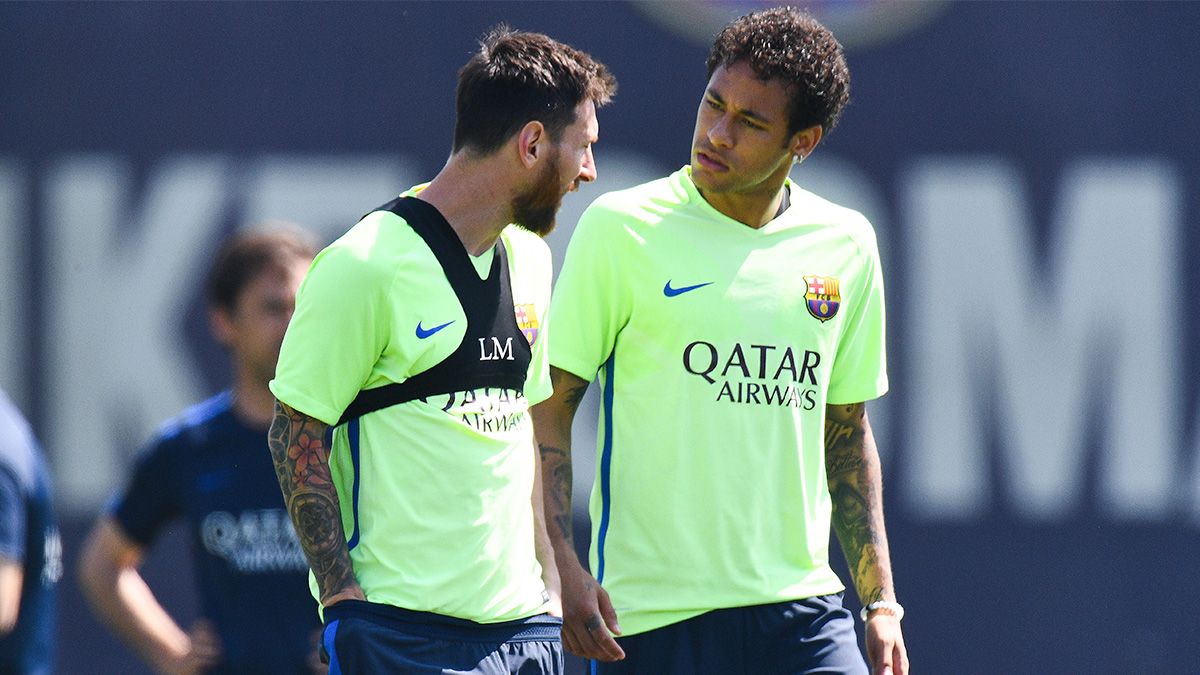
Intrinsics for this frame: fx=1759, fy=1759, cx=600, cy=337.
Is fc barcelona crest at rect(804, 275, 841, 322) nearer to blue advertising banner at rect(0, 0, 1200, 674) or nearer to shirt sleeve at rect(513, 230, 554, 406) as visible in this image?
shirt sleeve at rect(513, 230, 554, 406)

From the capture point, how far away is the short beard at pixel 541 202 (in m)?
3.13

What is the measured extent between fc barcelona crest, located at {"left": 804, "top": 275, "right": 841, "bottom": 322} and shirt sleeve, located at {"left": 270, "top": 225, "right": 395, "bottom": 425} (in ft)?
3.22

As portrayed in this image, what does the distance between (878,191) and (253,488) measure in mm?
2439

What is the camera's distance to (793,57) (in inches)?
142

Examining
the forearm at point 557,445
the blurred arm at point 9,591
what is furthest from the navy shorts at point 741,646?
the blurred arm at point 9,591

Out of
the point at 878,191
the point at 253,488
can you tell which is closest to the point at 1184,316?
the point at 878,191

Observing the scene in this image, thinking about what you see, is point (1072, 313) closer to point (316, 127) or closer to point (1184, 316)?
point (1184, 316)

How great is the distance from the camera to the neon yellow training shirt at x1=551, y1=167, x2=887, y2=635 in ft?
11.4

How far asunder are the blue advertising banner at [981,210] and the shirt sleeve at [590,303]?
2074 millimetres

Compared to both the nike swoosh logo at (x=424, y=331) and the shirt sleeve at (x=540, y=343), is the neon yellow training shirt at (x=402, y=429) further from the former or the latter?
the shirt sleeve at (x=540, y=343)

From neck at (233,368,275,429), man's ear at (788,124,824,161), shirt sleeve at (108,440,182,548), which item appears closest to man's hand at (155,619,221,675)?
shirt sleeve at (108,440,182,548)

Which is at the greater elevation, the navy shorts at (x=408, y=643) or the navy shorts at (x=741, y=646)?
the navy shorts at (x=408, y=643)

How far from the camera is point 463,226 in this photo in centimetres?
308

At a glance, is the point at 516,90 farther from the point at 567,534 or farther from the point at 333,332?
the point at 567,534
